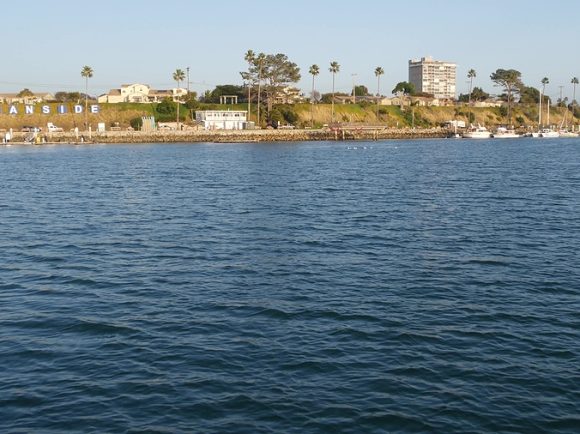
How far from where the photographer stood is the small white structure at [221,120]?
177625 mm

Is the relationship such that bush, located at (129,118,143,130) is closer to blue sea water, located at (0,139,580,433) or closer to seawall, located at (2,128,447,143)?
seawall, located at (2,128,447,143)

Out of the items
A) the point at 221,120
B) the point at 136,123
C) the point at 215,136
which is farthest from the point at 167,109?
the point at 215,136

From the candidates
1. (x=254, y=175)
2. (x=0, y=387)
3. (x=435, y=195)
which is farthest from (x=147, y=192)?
(x=0, y=387)

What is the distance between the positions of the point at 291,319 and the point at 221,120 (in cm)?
16127

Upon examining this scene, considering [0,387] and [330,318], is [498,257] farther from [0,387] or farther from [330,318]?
[0,387]

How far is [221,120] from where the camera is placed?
178m

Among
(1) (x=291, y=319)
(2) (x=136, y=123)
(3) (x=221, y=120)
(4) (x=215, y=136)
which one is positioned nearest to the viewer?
(1) (x=291, y=319)

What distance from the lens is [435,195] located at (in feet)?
179

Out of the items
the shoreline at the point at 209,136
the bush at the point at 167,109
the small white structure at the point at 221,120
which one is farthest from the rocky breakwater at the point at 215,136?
the bush at the point at 167,109

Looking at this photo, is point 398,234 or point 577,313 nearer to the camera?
point 577,313

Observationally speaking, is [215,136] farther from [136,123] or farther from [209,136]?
[136,123]

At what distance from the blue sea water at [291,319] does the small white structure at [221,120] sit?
132214 millimetres

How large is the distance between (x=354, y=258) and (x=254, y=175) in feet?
151

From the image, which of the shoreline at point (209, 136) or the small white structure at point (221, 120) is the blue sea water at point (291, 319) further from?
the small white structure at point (221, 120)
